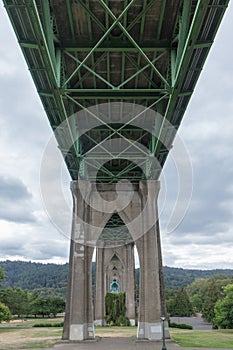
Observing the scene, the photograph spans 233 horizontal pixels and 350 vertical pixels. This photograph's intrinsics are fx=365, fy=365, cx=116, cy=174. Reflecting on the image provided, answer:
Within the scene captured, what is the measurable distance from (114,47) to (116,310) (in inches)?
2020

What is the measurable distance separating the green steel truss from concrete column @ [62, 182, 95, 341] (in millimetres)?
9992

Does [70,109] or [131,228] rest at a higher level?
[70,109]

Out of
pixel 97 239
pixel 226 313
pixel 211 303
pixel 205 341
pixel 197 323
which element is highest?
pixel 97 239

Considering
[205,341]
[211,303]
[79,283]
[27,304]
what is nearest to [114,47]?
[79,283]

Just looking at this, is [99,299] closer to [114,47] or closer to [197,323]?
[197,323]

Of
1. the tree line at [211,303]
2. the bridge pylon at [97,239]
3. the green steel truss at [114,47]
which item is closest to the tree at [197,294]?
the tree line at [211,303]

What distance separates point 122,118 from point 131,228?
1212 cm

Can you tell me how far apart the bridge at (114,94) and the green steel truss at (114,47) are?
45 millimetres

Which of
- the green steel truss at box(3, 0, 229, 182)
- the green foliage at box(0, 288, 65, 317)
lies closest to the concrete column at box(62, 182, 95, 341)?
the green steel truss at box(3, 0, 229, 182)

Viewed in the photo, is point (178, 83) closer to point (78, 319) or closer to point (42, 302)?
point (78, 319)

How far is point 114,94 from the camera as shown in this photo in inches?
773

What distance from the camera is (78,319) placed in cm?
2830

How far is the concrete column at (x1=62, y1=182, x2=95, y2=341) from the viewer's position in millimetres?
28297

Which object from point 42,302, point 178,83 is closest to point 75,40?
point 178,83
